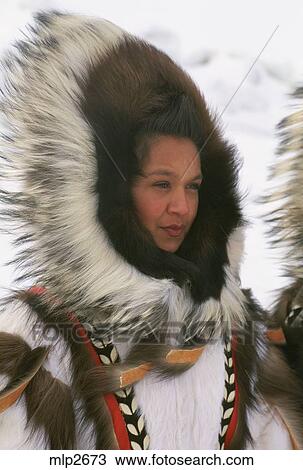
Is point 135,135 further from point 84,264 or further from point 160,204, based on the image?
point 84,264

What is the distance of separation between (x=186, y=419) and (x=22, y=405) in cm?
29

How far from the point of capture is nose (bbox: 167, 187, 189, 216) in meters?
1.19

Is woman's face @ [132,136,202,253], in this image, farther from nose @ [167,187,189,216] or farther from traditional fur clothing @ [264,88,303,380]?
traditional fur clothing @ [264,88,303,380]

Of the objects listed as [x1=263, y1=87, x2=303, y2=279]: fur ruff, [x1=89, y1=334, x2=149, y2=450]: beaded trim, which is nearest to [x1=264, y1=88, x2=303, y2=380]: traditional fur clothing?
[x1=263, y1=87, x2=303, y2=279]: fur ruff

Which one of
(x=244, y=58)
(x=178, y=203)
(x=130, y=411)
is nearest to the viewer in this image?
(x=130, y=411)

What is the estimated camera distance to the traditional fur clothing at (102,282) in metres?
1.08

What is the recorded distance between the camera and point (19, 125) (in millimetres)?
1113

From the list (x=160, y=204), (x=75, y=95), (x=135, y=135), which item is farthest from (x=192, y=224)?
(x=75, y=95)

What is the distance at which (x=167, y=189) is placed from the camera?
1188 millimetres

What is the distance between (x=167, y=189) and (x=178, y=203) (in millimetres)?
33

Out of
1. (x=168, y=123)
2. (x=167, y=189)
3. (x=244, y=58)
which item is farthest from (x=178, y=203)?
(x=244, y=58)

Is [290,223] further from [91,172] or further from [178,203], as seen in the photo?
[91,172]
